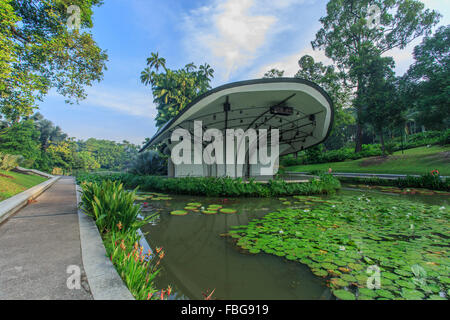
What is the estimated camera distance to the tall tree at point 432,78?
17.0 metres

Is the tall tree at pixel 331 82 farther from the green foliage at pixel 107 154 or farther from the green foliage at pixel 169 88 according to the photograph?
the green foliage at pixel 107 154

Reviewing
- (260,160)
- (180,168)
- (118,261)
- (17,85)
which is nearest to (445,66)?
(260,160)

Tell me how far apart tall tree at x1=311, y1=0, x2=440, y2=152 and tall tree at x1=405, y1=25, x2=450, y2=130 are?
351cm

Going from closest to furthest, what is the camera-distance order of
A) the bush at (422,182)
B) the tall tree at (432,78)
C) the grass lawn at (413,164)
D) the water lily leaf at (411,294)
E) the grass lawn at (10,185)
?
the water lily leaf at (411,294) < the grass lawn at (10,185) < the bush at (422,182) < the grass lawn at (413,164) < the tall tree at (432,78)

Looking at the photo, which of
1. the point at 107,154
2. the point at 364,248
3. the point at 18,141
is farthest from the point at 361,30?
the point at 107,154

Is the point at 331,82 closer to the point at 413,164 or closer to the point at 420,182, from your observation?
the point at 413,164

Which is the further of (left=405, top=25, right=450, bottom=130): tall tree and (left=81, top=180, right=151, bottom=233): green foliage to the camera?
(left=405, top=25, right=450, bottom=130): tall tree

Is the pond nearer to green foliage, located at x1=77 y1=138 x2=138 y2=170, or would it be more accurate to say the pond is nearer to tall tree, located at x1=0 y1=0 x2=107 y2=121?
tall tree, located at x1=0 y1=0 x2=107 y2=121

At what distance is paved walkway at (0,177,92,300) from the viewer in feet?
4.88

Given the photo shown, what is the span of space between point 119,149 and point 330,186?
6964 centimetres

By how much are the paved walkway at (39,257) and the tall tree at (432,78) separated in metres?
24.7

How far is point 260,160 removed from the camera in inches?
649

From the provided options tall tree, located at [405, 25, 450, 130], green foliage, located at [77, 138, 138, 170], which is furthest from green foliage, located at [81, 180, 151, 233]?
green foliage, located at [77, 138, 138, 170]

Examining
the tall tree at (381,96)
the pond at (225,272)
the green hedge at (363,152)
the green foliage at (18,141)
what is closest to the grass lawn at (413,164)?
the tall tree at (381,96)
